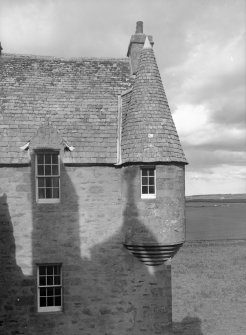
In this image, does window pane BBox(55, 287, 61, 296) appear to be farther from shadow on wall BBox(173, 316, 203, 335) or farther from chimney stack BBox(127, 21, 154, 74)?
shadow on wall BBox(173, 316, 203, 335)

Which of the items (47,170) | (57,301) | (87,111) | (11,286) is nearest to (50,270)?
(57,301)

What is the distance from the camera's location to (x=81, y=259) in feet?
46.8

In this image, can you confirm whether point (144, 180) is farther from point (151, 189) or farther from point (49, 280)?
point (49, 280)

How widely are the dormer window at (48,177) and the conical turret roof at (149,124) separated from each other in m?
2.58

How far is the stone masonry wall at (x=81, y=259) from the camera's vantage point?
14.0m

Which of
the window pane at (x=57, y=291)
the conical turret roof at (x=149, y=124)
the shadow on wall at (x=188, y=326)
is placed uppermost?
the conical turret roof at (x=149, y=124)

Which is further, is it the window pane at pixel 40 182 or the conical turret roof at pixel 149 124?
the window pane at pixel 40 182

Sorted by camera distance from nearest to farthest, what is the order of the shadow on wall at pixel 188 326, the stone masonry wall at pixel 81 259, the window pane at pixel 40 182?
the stone masonry wall at pixel 81 259 < the window pane at pixel 40 182 < the shadow on wall at pixel 188 326

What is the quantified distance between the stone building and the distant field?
32.0 ft

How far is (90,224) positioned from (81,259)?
1326 mm

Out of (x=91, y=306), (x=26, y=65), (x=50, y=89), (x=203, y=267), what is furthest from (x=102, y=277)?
(x=203, y=267)

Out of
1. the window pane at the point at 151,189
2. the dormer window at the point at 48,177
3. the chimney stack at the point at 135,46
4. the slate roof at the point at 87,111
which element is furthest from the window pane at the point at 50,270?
the chimney stack at the point at 135,46

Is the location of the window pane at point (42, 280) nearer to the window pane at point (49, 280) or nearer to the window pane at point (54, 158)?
the window pane at point (49, 280)

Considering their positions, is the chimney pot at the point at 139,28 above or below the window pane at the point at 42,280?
above
